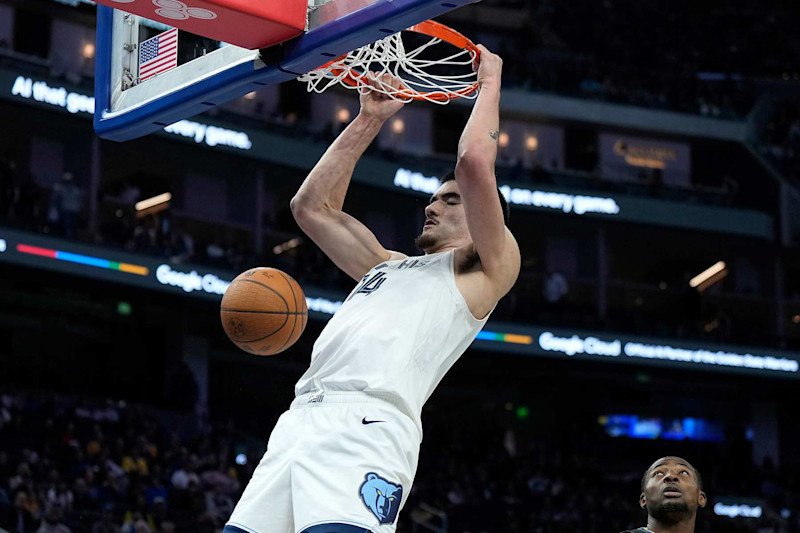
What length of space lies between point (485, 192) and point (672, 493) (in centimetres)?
207

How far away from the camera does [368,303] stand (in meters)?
3.44

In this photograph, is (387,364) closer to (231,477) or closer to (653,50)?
(231,477)

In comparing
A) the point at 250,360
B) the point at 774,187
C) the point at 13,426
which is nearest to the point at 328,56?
the point at 13,426

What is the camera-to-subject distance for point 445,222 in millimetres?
3756

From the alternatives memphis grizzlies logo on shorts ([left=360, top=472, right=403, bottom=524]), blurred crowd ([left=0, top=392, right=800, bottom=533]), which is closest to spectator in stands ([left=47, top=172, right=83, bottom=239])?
blurred crowd ([left=0, top=392, right=800, bottom=533])

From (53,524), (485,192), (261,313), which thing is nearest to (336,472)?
(485,192)

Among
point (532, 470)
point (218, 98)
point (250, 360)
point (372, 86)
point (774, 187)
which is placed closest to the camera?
point (218, 98)

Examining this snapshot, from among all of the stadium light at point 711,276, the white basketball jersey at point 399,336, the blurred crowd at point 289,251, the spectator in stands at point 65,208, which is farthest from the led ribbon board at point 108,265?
the white basketball jersey at point 399,336

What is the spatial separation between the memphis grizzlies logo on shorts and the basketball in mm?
1203

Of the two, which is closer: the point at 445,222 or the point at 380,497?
the point at 380,497

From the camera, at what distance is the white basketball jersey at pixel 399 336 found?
3.26 meters

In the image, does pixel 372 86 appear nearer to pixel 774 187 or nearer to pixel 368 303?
pixel 368 303

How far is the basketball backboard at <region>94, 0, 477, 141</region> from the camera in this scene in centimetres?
334

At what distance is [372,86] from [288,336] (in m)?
1.07
